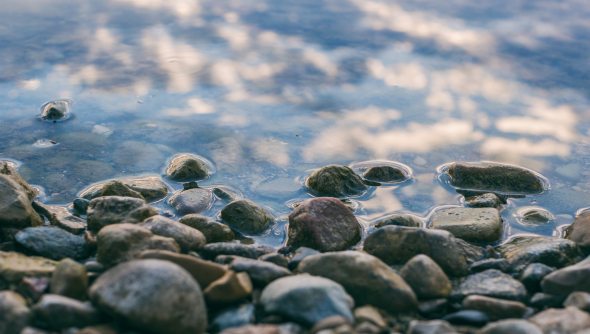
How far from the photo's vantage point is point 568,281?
11.2 feet

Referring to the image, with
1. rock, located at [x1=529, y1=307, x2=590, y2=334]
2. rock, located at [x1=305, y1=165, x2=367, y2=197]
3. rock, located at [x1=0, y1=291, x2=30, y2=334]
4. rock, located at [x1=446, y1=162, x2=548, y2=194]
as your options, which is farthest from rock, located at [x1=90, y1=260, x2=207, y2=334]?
rock, located at [x1=446, y1=162, x2=548, y2=194]

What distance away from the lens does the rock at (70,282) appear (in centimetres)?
312

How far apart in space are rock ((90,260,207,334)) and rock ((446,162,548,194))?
9.18 feet

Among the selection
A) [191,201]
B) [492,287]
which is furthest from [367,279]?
[191,201]

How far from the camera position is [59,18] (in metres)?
8.65

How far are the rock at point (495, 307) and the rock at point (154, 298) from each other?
1.23 metres

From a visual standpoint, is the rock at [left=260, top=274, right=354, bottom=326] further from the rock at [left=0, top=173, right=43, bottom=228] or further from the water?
the rock at [left=0, top=173, right=43, bottom=228]

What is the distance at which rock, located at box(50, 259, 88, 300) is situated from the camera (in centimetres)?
312

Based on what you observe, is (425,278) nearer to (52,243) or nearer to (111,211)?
(111,211)

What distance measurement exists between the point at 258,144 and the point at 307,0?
4.01 m

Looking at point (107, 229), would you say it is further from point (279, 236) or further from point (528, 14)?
point (528, 14)

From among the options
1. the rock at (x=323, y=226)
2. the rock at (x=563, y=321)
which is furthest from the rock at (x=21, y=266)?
the rock at (x=563, y=321)

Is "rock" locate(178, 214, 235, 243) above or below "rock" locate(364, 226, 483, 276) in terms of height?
below

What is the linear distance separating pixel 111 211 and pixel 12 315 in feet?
4.44
